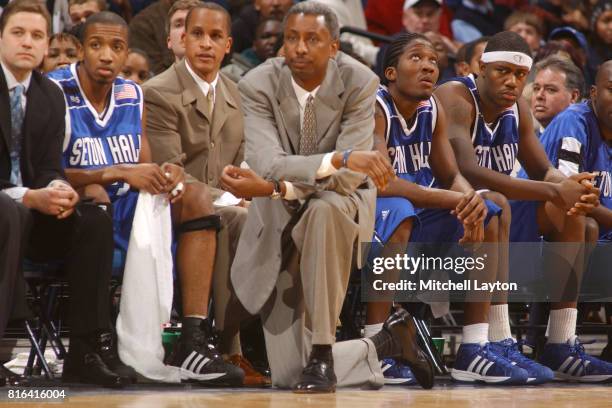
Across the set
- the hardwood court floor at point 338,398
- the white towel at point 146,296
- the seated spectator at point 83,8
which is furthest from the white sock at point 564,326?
the seated spectator at point 83,8

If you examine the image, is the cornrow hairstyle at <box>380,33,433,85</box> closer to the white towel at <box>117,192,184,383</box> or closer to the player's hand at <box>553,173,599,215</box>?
the player's hand at <box>553,173,599,215</box>

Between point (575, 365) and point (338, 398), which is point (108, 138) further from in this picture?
point (575, 365)

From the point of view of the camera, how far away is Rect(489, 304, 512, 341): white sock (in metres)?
5.26

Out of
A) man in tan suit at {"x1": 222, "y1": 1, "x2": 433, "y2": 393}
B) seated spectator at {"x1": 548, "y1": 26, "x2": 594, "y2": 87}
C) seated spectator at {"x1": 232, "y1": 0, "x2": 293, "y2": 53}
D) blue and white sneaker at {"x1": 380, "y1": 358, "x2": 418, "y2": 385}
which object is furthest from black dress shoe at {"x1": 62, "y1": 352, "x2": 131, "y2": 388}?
seated spectator at {"x1": 548, "y1": 26, "x2": 594, "y2": 87}

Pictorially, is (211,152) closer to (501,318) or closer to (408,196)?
(408,196)

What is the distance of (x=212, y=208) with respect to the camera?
4.88m

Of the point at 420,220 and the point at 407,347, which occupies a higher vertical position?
the point at 420,220

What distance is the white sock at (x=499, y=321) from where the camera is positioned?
526 cm

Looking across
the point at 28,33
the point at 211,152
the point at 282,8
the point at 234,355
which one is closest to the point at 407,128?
the point at 211,152

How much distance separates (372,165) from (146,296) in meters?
1.05

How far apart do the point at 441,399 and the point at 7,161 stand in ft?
6.42

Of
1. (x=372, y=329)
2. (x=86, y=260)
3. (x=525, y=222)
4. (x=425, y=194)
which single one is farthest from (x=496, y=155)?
(x=86, y=260)

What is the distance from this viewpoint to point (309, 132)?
4832 millimetres

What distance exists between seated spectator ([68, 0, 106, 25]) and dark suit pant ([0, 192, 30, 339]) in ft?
10.7
